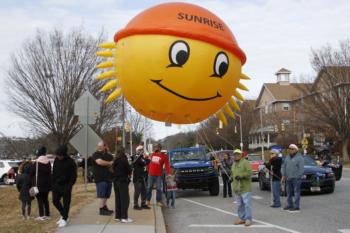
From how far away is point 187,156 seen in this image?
1694cm

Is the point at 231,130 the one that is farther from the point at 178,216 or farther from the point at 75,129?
the point at 178,216

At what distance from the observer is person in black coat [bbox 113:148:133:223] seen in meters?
9.45

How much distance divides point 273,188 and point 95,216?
510 centimetres

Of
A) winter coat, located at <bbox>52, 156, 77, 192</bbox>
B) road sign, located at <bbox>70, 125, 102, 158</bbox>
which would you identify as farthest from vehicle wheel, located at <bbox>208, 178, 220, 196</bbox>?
winter coat, located at <bbox>52, 156, 77, 192</bbox>

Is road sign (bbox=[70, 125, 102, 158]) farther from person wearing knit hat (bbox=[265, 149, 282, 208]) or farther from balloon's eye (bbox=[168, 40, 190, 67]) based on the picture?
balloon's eye (bbox=[168, 40, 190, 67])

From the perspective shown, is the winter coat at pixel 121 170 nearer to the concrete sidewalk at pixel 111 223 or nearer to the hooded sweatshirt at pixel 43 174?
the concrete sidewalk at pixel 111 223

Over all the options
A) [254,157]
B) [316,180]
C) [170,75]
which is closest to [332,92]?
[254,157]

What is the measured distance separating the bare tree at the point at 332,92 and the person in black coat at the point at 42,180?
32492 millimetres

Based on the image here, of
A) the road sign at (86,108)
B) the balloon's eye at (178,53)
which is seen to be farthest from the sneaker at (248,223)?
the road sign at (86,108)

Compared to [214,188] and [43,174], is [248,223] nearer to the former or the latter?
[43,174]

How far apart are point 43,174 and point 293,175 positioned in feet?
20.5

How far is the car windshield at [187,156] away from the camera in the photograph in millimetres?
16797

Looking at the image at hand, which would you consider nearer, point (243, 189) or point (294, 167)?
point (243, 189)

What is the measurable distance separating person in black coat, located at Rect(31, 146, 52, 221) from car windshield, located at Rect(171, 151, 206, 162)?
24.6ft
